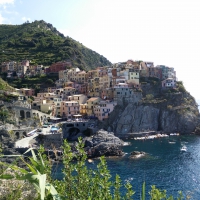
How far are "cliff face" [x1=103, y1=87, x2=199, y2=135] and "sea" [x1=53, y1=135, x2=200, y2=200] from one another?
8232mm

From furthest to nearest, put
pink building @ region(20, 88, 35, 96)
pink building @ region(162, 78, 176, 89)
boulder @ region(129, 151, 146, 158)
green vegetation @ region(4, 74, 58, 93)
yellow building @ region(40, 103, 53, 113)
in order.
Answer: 1. green vegetation @ region(4, 74, 58, 93)
2. pink building @ region(162, 78, 176, 89)
3. pink building @ region(20, 88, 35, 96)
4. yellow building @ region(40, 103, 53, 113)
5. boulder @ region(129, 151, 146, 158)

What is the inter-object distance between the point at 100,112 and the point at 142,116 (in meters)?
11.6

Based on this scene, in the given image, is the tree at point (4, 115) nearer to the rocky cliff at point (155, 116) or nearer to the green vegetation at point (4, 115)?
the green vegetation at point (4, 115)

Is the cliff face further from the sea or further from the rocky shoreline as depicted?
the rocky shoreline

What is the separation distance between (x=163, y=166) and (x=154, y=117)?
3037 centimetres

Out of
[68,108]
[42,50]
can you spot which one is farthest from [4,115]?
[42,50]

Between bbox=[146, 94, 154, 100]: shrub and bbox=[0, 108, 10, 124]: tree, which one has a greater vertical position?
bbox=[146, 94, 154, 100]: shrub

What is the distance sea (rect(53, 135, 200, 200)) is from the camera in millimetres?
31266

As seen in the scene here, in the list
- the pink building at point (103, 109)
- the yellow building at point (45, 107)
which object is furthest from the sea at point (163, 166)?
the yellow building at point (45, 107)

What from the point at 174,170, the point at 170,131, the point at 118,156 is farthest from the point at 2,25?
the point at 174,170

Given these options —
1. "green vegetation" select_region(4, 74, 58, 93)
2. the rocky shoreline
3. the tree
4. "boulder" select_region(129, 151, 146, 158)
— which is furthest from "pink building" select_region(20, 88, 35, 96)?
"boulder" select_region(129, 151, 146, 158)

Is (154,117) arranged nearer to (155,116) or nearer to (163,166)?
(155,116)

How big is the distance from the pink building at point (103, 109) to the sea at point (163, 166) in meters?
10.4

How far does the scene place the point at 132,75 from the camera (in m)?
76.9
